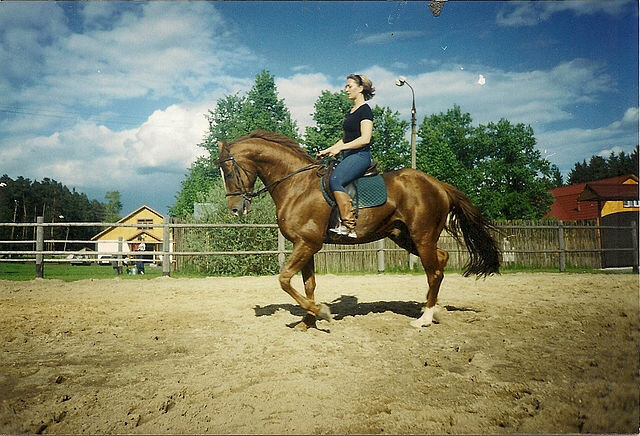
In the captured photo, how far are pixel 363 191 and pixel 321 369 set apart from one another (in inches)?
93.7

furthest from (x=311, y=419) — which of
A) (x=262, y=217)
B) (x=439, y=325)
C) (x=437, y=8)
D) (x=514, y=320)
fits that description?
(x=262, y=217)

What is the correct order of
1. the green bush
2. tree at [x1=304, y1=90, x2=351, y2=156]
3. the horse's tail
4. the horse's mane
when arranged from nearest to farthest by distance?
the horse's mane
the horse's tail
the green bush
tree at [x1=304, y1=90, x2=351, y2=156]

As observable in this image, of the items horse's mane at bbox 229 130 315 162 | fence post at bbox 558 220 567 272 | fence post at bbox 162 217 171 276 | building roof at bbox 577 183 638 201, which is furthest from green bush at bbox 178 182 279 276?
building roof at bbox 577 183 638 201

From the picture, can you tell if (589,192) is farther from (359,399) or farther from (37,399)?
(37,399)

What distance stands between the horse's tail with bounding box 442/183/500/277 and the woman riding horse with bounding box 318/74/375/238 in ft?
4.83

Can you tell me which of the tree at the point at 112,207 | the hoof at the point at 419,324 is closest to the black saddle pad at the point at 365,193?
the hoof at the point at 419,324

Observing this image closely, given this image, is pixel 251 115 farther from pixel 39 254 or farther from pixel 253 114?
pixel 39 254

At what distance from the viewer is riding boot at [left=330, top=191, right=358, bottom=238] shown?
4.71 m

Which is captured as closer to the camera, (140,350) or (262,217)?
(140,350)

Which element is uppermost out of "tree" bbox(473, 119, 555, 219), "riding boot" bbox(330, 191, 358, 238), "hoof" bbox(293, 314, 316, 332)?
"tree" bbox(473, 119, 555, 219)

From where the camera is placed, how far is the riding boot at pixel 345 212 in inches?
186

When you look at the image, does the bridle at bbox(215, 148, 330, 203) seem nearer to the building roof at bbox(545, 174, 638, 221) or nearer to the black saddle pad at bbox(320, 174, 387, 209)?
the black saddle pad at bbox(320, 174, 387, 209)

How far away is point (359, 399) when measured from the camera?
2.55m

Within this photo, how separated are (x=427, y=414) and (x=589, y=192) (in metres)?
19.8
